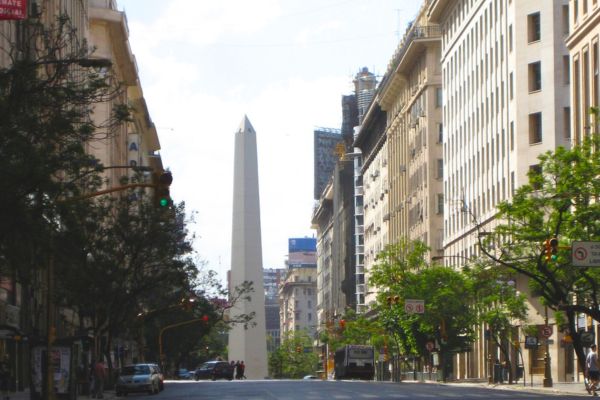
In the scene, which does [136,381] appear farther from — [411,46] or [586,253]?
[411,46]

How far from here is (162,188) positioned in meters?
33.8

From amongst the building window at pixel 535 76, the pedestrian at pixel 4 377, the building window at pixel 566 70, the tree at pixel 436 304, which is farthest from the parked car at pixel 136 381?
the building window at pixel 535 76

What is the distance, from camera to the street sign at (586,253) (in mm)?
50312

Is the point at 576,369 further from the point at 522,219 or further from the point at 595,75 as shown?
the point at 522,219

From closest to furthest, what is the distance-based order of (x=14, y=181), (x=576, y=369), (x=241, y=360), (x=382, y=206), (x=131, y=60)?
(x=14, y=181) < (x=576, y=369) < (x=131, y=60) < (x=241, y=360) < (x=382, y=206)

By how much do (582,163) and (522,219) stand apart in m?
3.76

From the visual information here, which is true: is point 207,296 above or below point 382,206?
below

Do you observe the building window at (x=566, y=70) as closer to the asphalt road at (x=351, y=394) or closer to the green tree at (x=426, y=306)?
the green tree at (x=426, y=306)

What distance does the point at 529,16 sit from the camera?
93.3 m

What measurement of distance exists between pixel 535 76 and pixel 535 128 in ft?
10.7

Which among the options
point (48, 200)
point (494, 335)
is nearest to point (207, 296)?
point (494, 335)

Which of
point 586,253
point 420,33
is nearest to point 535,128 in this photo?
point 420,33

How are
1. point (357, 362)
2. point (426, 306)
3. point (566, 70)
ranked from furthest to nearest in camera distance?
point (357, 362) < point (426, 306) < point (566, 70)

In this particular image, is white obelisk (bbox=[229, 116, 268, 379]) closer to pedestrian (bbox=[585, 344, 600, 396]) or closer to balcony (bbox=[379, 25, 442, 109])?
balcony (bbox=[379, 25, 442, 109])
